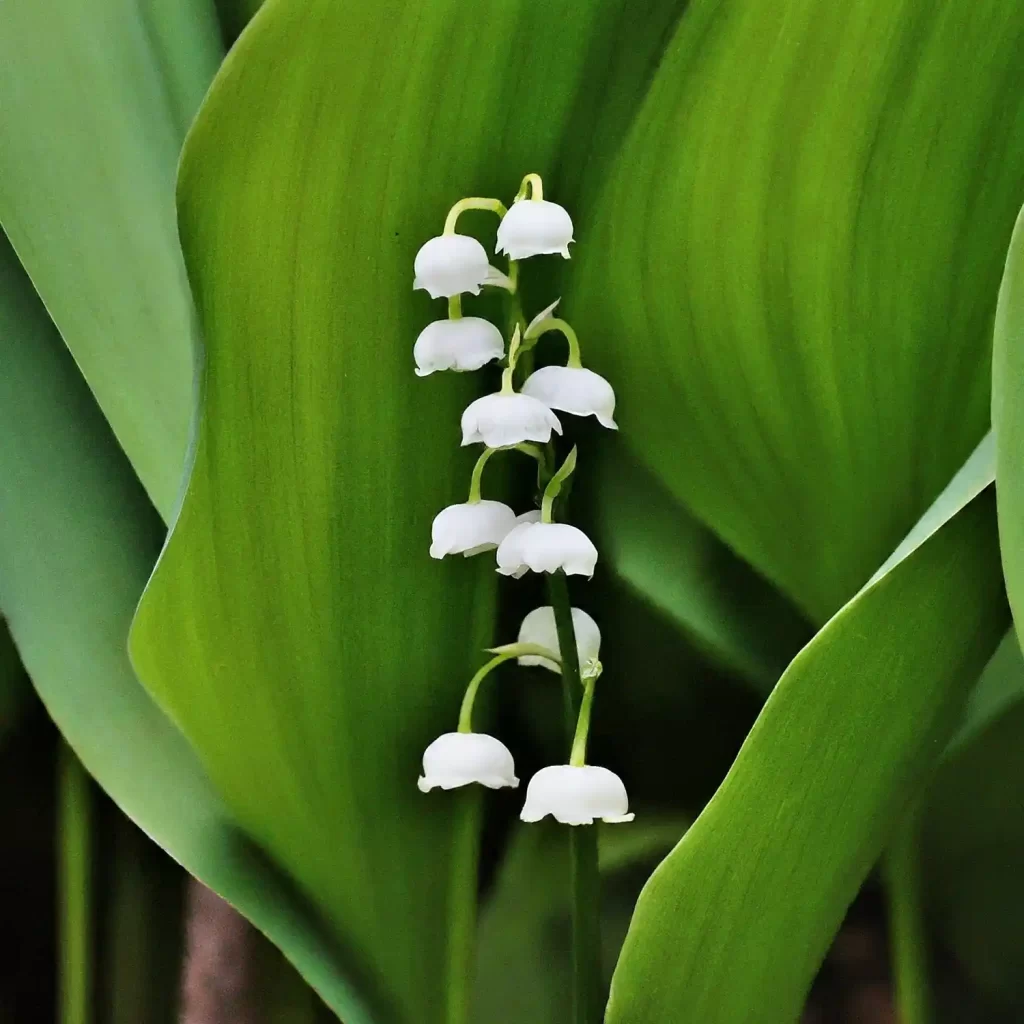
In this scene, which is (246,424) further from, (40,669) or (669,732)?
(669,732)

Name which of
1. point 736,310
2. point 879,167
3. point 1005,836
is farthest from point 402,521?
point 1005,836

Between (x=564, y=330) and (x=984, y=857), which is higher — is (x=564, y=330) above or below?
above

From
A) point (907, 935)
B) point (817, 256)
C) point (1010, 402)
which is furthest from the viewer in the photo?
point (907, 935)

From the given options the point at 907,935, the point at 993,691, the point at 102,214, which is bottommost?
the point at 907,935

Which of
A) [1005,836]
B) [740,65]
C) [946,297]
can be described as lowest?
[1005,836]

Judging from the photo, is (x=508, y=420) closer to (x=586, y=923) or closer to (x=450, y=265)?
(x=450, y=265)

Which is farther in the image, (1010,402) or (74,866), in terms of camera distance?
(74,866)

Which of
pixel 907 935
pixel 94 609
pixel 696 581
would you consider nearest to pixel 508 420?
pixel 696 581

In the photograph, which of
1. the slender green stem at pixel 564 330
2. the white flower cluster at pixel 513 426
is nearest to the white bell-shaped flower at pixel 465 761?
the white flower cluster at pixel 513 426
